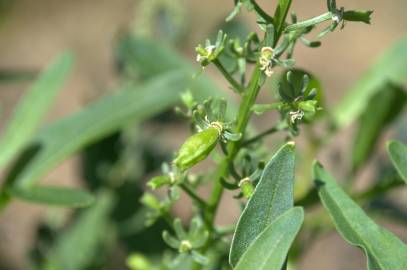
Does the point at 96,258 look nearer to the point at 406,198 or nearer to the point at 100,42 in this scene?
the point at 406,198

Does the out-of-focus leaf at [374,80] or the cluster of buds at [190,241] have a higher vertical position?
the cluster of buds at [190,241]

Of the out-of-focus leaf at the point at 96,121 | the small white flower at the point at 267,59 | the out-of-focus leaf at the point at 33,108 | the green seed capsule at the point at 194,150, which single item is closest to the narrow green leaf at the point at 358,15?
the small white flower at the point at 267,59

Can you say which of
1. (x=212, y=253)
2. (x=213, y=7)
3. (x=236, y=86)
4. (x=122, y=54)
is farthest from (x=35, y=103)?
(x=213, y=7)

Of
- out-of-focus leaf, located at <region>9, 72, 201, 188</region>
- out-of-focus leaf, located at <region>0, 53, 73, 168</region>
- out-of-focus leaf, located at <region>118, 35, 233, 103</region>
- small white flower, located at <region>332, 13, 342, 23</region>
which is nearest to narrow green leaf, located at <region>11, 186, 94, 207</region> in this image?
out-of-focus leaf, located at <region>9, 72, 201, 188</region>

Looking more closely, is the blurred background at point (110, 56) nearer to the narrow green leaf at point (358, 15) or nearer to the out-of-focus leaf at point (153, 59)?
the out-of-focus leaf at point (153, 59)

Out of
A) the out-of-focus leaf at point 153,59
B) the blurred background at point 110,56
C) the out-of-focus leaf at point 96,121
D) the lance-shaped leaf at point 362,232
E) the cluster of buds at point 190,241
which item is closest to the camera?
the lance-shaped leaf at point 362,232

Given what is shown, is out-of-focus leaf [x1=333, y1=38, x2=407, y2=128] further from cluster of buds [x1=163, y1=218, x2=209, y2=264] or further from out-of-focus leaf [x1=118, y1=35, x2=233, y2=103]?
cluster of buds [x1=163, y1=218, x2=209, y2=264]
